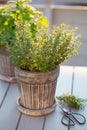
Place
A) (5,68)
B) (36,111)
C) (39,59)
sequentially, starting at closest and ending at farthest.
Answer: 1. (39,59)
2. (36,111)
3. (5,68)

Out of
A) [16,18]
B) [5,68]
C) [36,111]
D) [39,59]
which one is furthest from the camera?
[5,68]

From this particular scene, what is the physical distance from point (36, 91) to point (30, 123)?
142 millimetres

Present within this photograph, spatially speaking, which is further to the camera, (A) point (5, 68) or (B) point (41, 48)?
(A) point (5, 68)

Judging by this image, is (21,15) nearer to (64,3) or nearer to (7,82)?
(7,82)

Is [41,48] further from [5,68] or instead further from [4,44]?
[5,68]

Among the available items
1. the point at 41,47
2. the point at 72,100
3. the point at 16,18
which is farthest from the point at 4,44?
the point at 72,100

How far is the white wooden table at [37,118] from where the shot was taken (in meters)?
1.17

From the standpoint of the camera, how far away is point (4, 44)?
56.1 inches

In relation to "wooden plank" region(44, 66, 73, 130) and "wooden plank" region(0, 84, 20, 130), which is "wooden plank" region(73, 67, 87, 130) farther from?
"wooden plank" region(0, 84, 20, 130)

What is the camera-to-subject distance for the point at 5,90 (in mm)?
1478

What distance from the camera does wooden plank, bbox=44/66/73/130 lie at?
1.17m

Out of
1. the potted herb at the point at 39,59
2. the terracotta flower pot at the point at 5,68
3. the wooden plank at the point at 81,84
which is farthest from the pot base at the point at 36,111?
the terracotta flower pot at the point at 5,68

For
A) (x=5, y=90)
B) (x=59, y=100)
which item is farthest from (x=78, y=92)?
(x=5, y=90)

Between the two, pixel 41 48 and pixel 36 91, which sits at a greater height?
pixel 41 48
